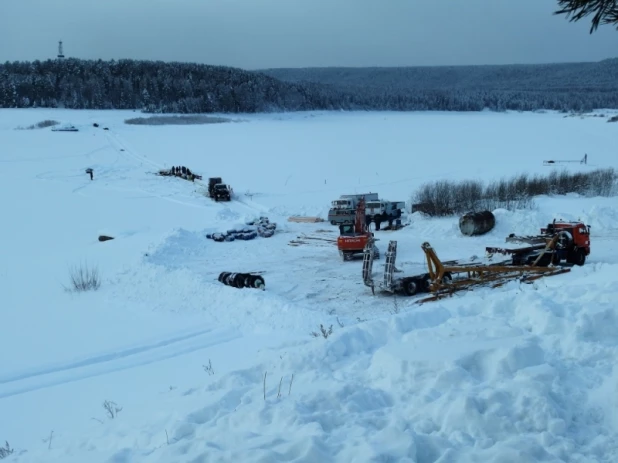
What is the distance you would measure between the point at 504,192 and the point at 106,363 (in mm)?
20520

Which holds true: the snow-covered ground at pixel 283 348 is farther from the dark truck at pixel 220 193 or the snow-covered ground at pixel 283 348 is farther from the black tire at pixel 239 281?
the black tire at pixel 239 281

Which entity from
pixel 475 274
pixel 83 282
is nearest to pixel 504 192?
pixel 475 274

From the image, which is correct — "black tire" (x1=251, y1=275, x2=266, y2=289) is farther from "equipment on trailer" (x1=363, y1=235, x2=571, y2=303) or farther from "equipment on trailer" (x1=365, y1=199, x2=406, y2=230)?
"equipment on trailer" (x1=365, y1=199, x2=406, y2=230)

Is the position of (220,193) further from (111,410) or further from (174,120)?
(174,120)

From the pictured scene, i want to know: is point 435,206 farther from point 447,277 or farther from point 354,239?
point 447,277

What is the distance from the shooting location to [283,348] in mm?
7648

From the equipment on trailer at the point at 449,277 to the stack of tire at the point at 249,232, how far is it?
329 inches

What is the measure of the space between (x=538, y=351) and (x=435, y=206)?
19404mm

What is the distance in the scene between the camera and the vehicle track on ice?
995 centimetres

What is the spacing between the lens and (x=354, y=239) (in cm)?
1841

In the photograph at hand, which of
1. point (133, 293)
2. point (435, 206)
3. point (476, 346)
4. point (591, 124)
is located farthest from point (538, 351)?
point (591, 124)

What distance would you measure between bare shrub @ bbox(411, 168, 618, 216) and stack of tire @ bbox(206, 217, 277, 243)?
6674 mm

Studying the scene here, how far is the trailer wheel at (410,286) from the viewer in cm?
1477

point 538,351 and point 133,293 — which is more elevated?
point 538,351
